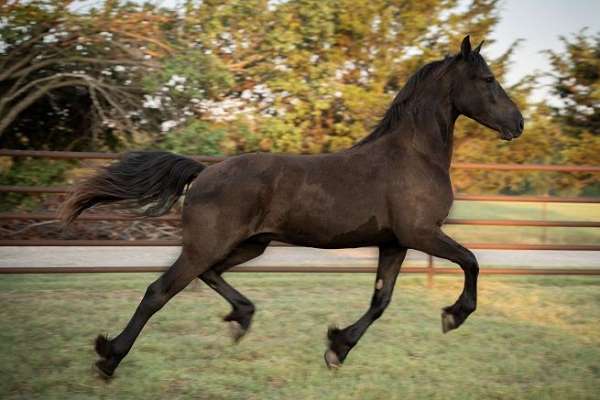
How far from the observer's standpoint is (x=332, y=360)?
4.01 m

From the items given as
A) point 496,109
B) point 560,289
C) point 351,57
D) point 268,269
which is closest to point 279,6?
point 351,57

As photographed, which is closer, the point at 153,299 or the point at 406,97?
the point at 153,299

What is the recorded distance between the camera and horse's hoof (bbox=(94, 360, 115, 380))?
3.69 meters

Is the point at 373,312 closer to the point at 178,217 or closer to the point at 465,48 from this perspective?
the point at 465,48

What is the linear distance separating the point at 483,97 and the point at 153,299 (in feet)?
7.91

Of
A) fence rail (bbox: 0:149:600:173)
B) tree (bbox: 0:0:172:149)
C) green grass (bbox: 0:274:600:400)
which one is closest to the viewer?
green grass (bbox: 0:274:600:400)

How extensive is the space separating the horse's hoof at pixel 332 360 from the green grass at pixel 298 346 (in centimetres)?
7

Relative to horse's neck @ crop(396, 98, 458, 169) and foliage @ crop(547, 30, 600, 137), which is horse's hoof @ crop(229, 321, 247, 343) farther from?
foliage @ crop(547, 30, 600, 137)

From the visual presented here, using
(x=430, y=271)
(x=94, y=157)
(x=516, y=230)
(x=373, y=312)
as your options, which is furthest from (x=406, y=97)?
(x=516, y=230)

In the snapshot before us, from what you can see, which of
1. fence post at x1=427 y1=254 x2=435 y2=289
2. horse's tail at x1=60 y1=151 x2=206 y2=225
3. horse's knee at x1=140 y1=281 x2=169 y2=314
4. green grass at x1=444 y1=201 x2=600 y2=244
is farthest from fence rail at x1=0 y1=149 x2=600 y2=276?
green grass at x1=444 y1=201 x2=600 y2=244

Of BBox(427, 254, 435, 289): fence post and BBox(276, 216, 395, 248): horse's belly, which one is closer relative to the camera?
BBox(276, 216, 395, 248): horse's belly

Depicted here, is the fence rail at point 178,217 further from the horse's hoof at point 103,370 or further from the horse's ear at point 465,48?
the horse's ear at point 465,48

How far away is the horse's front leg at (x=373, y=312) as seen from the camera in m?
4.04

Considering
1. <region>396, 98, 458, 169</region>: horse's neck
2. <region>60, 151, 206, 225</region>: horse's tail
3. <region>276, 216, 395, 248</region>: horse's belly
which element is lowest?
<region>276, 216, 395, 248</region>: horse's belly
